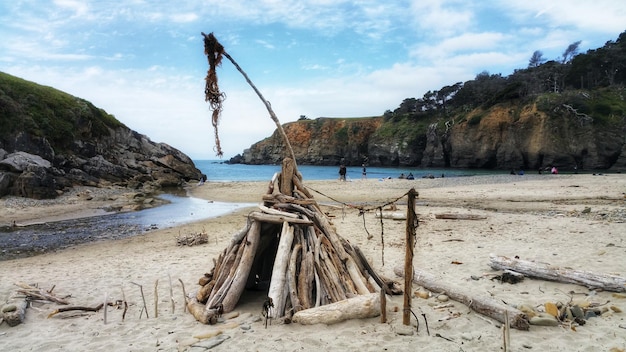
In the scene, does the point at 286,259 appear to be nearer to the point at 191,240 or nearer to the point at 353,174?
the point at 191,240

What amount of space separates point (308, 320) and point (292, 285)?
0.70 m

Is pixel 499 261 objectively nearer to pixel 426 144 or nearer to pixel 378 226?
pixel 378 226

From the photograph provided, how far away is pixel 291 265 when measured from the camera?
6.48m

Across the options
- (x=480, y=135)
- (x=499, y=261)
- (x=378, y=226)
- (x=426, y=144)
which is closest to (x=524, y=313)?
(x=499, y=261)

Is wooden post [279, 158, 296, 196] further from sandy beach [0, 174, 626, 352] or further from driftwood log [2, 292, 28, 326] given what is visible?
driftwood log [2, 292, 28, 326]

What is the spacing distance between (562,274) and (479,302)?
7.75 ft

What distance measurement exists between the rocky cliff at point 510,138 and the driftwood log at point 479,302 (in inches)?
2247

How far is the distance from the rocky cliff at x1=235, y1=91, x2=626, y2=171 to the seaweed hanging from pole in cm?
5986

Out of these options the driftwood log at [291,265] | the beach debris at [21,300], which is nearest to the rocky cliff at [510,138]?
the driftwood log at [291,265]

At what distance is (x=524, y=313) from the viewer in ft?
18.5

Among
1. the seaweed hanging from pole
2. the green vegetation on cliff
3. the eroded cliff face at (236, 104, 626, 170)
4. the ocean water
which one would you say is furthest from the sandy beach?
the eroded cliff face at (236, 104, 626, 170)

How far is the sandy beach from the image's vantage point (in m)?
5.29

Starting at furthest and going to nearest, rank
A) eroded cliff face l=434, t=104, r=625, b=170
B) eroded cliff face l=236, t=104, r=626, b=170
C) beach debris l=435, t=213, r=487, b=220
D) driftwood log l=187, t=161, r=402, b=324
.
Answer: eroded cliff face l=236, t=104, r=626, b=170, eroded cliff face l=434, t=104, r=625, b=170, beach debris l=435, t=213, r=487, b=220, driftwood log l=187, t=161, r=402, b=324

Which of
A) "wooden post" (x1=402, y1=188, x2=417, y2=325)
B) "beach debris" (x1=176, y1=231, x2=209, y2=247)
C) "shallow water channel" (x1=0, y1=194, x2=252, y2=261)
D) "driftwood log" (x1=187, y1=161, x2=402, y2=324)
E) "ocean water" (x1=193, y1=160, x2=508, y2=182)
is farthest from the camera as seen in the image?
"ocean water" (x1=193, y1=160, x2=508, y2=182)
